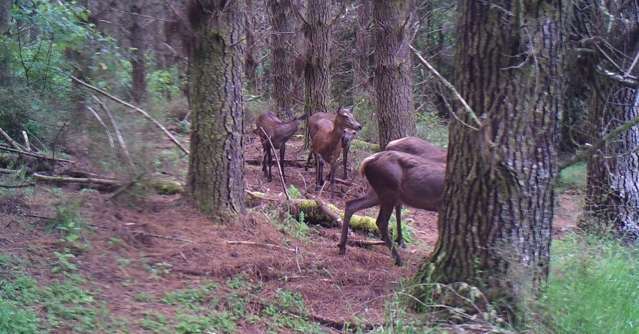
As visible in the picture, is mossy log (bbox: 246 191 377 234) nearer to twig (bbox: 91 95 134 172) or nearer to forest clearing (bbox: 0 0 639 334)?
forest clearing (bbox: 0 0 639 334)

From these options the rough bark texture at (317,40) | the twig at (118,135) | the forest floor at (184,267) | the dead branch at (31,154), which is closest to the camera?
the forest floor at (184,267)

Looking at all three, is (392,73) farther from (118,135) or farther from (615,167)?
(118,135)

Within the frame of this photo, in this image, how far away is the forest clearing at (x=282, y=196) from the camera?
5.87 m

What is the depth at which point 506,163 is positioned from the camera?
231 inches

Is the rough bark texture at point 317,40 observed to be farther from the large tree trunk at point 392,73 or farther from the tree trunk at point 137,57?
the tree trunk at point 137,57

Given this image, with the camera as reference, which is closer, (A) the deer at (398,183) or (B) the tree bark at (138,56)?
(B) the tree bark at (138,56)

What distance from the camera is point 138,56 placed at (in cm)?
880

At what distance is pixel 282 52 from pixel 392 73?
6392mm

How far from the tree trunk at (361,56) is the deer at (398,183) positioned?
494 inches

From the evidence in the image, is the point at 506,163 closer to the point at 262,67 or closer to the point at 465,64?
the point at 465,64

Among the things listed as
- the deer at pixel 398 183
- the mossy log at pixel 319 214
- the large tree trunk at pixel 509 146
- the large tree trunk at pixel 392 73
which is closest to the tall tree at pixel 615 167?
the deer at pixel 398 183

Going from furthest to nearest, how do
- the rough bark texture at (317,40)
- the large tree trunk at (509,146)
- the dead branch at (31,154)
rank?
the rough bark texture at (317,40), the dead branch at (31,154), the large tree trunk at (509,146)

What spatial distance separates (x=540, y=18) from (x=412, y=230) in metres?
5.68

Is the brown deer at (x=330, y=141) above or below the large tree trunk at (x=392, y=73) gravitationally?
below
